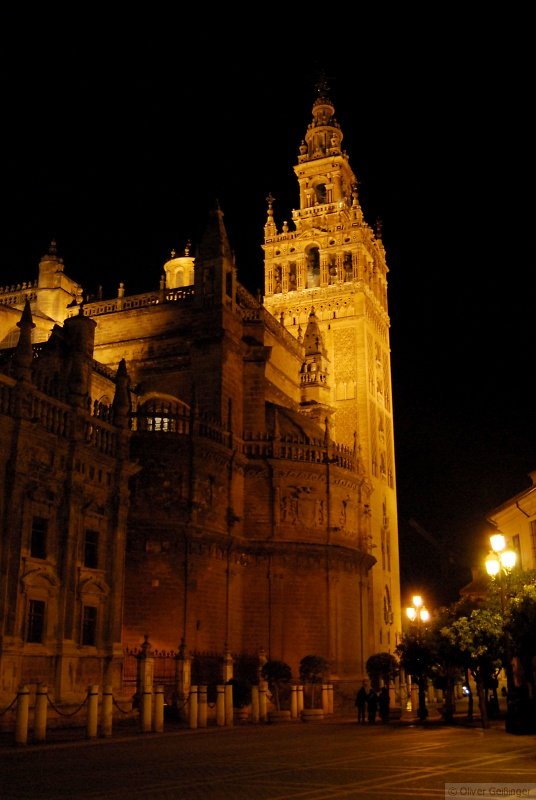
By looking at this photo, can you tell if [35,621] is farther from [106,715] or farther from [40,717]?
[40,717]

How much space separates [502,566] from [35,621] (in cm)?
1206

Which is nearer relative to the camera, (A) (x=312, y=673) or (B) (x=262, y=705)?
(B) (x=262, y=705)

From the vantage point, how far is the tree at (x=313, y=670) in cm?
3269

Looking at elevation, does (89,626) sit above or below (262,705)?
above

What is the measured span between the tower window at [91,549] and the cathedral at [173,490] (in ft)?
0.21

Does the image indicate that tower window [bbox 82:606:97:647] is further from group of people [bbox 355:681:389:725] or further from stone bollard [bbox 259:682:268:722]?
group of people [bbox 355:681:389:725]

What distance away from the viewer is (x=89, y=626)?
80.2ft

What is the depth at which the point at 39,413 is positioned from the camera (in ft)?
75.7

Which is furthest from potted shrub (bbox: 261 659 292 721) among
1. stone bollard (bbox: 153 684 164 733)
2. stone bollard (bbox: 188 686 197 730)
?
stone bollard (bbox: 153 684 164 733)

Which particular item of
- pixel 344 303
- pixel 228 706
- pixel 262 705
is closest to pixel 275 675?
pixel 262 705

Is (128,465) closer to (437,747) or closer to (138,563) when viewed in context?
(138,563)

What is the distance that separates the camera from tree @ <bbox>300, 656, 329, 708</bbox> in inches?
1287

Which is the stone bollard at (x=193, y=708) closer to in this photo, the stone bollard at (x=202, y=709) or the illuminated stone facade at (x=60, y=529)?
the stone bollard at (x=202, y=709)

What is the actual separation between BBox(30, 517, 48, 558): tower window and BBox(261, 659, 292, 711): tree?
11216 mm
